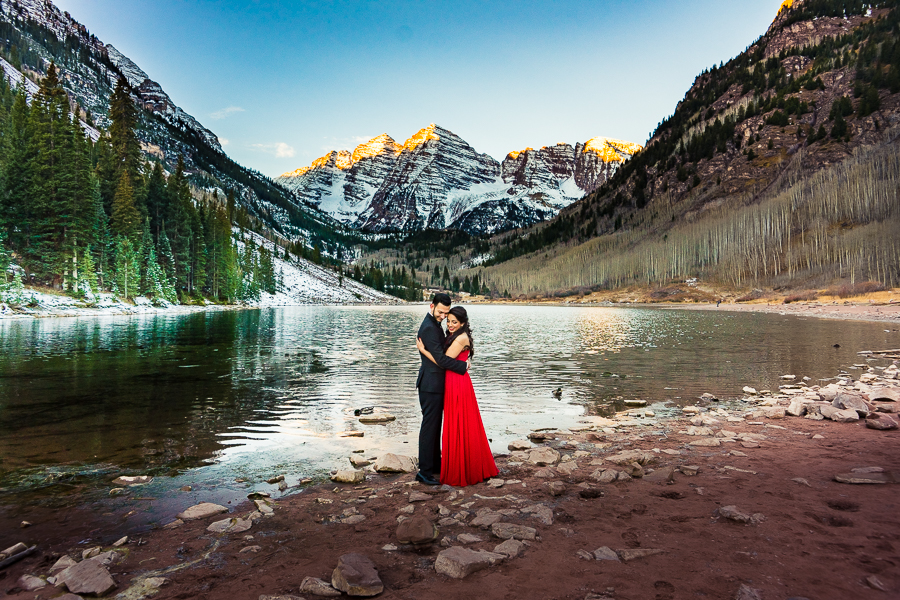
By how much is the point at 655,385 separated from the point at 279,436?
1448cm

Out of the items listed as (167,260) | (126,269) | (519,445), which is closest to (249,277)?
(167,260)

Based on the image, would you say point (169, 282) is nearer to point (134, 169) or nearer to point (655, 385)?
point (134, 169)

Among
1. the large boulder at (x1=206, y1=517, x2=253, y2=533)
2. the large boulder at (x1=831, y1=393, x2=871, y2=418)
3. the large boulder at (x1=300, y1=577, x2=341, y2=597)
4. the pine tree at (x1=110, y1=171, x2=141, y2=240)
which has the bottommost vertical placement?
the large boulder at (x1=206, y1=517, x2=253, y2=533)

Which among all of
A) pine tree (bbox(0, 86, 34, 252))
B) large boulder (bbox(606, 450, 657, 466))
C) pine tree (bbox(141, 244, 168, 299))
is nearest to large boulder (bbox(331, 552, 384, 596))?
large boulder (bbox(606, 450, 657, 466))

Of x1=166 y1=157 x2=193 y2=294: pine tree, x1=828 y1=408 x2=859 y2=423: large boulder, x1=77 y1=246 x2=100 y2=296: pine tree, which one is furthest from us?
x1=166 y1=157 x2=193 y2=294: pine tree

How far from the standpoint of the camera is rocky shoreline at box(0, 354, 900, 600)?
450 centimetres

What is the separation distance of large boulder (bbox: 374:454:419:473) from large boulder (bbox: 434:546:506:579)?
3.98 m

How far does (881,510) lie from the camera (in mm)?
5742

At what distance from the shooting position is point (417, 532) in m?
5.63

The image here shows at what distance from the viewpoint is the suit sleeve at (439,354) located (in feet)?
26.4

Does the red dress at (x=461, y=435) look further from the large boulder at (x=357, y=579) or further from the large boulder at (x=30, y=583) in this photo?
the large boulder at (x=30, y=583)

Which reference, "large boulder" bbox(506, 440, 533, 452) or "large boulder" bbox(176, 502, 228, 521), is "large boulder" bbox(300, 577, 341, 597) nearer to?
"large boulder" bbox(176, 502, 228, 521)

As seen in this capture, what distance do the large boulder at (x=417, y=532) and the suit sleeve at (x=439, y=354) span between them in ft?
9.09

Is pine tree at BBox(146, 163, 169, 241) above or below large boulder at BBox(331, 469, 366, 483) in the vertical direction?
above
